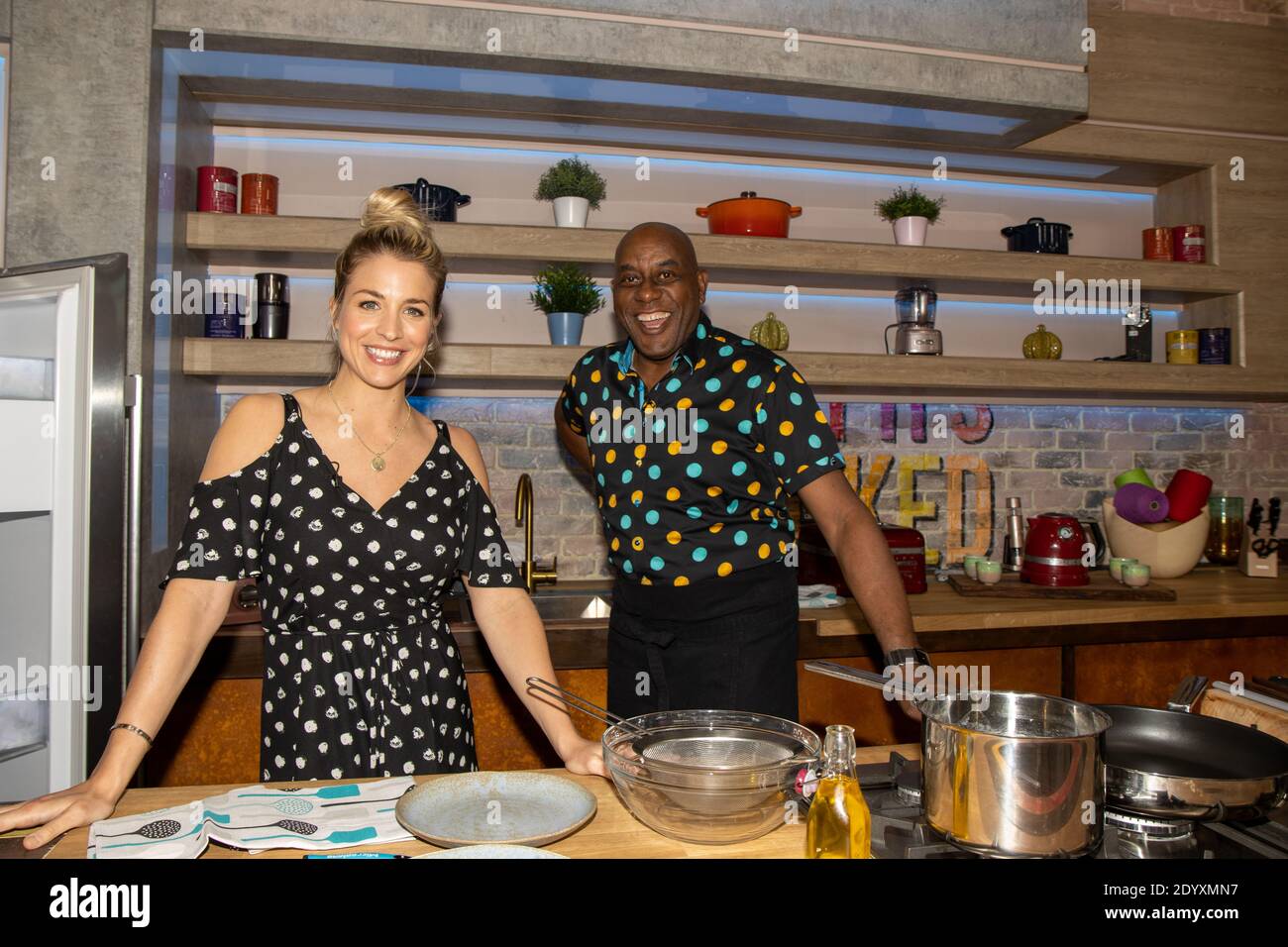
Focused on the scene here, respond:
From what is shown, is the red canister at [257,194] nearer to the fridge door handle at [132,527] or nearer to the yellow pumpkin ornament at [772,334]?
the fridge door handle at [132,527]

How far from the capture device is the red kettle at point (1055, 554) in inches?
133

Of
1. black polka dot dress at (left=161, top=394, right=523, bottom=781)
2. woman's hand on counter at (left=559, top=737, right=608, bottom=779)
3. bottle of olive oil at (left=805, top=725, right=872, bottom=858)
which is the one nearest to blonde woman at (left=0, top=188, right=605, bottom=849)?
black polka dot dress at (left=161, top=394, right=523, bottom=781)

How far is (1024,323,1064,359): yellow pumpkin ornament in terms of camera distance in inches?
148

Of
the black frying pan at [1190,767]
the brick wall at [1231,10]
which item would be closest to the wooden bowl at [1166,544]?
the brick wall at [1231,10]

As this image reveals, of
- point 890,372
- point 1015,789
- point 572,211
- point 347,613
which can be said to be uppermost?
point 572,211

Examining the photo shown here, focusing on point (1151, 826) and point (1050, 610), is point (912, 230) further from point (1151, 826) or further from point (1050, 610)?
point (1151, 826)

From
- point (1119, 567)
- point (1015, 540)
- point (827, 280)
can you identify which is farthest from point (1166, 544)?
point (827, 280)

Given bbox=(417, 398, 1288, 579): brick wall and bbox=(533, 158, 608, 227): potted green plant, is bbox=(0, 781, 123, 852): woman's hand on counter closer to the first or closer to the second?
bbox=(417, 398, 1288, 579): brick wall

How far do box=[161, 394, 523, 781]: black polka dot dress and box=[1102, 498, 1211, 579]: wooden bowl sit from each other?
9.35 ft

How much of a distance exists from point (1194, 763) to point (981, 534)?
2.80 metres

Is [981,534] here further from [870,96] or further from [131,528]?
[131,528]

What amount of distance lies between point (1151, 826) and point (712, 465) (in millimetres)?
1308

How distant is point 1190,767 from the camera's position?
127 cm

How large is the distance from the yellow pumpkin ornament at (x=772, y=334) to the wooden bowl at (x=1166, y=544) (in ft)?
5.03
